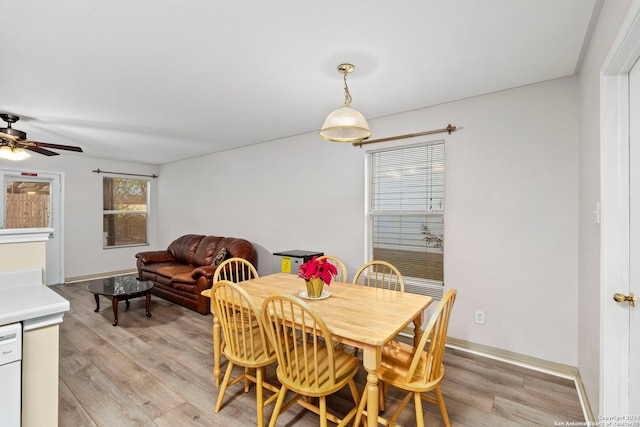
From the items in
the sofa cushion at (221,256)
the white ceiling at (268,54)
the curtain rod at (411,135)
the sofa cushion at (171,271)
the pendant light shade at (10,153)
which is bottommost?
the sofa cushion at (171,271)

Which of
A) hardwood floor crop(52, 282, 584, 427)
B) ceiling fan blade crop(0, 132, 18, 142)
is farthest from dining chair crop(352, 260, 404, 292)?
ceiling fan blade crop(0, 132, 18, 142)

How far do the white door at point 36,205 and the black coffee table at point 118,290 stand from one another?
1.79 m

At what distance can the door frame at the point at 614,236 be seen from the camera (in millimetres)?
1546

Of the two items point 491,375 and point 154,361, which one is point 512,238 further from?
point 154,361

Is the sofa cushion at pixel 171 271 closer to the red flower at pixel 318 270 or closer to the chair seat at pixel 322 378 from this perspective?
the red flower at pixel 318 270

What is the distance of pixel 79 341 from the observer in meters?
3.19

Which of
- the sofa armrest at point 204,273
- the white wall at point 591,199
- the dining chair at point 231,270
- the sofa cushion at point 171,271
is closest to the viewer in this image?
the white wall at point 591,199

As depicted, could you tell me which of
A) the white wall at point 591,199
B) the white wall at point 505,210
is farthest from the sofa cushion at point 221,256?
the white wall at point 591,199

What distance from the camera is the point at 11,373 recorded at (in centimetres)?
121

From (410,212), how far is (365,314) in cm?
176

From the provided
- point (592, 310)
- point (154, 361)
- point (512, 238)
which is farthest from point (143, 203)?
point (592, 310)

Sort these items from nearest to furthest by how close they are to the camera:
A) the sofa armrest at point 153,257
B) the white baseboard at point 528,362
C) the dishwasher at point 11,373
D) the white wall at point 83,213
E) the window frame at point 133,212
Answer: the dishwasher at point 11,373
the white baseboard at point 528,362
the sofa armrest at point 153,257
the white wall at point 83,213
the window frame at point 133,212

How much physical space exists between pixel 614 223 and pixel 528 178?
1.17m

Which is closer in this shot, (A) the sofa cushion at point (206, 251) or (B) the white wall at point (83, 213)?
(A) the sofa cushion at point (206, 251)
